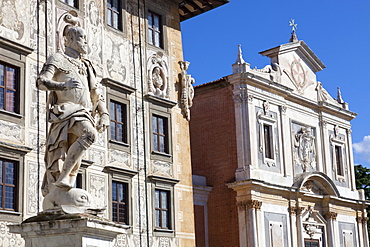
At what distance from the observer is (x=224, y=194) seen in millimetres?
30406

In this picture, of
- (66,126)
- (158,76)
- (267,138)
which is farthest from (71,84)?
(267,138)

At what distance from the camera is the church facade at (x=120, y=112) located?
60.5 ft

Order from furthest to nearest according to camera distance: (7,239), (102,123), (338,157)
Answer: (338,157)
(7,239)
(102,123)

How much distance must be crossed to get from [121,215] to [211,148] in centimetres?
1064

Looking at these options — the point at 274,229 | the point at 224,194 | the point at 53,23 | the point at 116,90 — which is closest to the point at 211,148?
the point at 224,194

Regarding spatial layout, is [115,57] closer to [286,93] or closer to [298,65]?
[286,93]

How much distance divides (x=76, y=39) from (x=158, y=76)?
14716 millimetres

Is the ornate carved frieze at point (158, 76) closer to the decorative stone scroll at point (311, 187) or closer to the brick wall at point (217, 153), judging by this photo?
the brick wall at point (217, 153)

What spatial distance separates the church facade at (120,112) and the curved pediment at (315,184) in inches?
355

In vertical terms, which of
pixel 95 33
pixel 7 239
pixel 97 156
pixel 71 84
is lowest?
pixel 7 239


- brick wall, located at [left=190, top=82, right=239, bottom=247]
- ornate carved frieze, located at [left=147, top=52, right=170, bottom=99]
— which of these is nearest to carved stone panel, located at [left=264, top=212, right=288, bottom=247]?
brick wall, located at [left=190, top=82, right=239, bottom=247]

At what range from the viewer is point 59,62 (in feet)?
30.9

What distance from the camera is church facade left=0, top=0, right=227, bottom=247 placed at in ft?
60.5

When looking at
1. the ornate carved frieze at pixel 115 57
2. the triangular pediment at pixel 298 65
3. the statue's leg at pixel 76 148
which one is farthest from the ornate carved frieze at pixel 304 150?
the statue's leg at pixel 76 148
